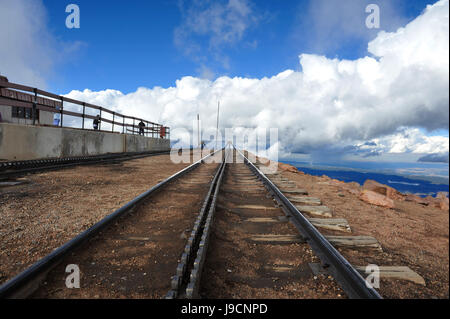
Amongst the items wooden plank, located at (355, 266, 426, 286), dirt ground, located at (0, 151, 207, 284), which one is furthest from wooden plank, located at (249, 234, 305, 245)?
dirt ground, located at (0, 151, 207, 284)

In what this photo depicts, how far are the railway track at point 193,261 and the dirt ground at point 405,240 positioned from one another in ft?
1.71

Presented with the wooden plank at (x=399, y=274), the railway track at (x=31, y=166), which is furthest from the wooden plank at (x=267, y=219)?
the railway track at (x=31, y=166)

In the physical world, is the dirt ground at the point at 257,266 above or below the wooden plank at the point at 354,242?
below

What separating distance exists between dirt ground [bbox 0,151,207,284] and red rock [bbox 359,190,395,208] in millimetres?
5883

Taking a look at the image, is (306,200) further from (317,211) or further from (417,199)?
(417,199)

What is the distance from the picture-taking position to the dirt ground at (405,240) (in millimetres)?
→ 2293

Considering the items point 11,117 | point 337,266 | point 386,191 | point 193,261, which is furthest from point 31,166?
point 11,117

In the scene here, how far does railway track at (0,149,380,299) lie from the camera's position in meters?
2.16

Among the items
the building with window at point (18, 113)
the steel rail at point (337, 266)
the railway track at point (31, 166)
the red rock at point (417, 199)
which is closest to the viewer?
the steel rail at point (337, 266)

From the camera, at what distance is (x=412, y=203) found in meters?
6.92

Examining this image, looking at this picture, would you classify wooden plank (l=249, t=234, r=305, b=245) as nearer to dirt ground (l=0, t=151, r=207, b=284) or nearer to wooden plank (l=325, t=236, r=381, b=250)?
wooden plank (l=325, t=236, r=381, b=250)

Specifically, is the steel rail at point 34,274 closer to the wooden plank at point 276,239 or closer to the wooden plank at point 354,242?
the wooden plank at point 276,239
